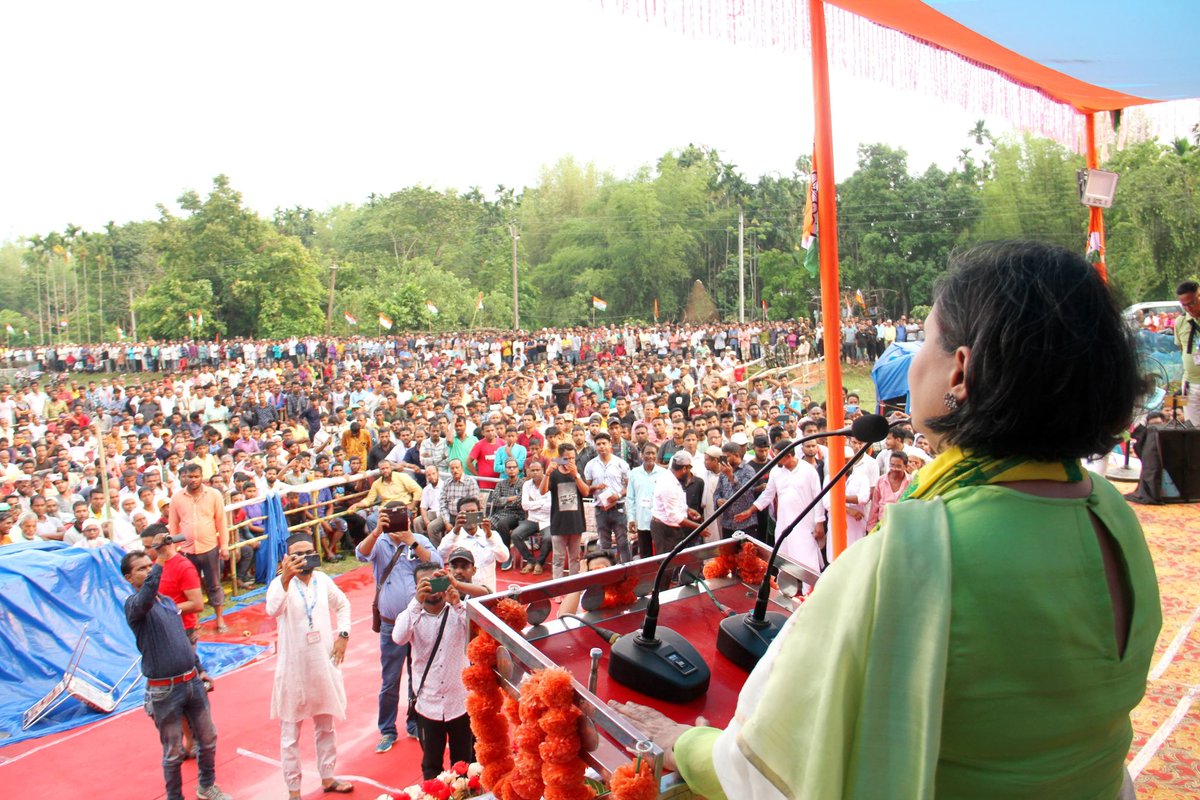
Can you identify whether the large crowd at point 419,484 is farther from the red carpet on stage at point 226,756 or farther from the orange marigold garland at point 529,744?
the orange marigold garland at point 529,744

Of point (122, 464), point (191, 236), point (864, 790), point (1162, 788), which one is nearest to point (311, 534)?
point (122, 464)

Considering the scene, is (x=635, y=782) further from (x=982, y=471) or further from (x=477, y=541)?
(x=477, y=541)

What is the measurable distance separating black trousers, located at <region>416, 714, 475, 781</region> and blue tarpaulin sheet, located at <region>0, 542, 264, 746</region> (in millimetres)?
3415

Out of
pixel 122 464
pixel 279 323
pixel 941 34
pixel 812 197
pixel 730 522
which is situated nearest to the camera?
pixel 812 197

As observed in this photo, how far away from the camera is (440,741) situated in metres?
5.28

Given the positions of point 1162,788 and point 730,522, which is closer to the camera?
point 1162,788

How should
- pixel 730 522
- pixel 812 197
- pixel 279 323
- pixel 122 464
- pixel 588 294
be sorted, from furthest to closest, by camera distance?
pixel 588 294 < pixel 279 323 < pixel 122 464 < pixel 730 522 < pixel 812 197

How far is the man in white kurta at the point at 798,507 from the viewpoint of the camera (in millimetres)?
7343

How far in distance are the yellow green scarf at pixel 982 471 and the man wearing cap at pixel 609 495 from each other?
8.26 meters

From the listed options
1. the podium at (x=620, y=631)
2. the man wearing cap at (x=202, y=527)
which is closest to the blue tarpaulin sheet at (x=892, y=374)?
the man wearing cap at (x=202, y=527)

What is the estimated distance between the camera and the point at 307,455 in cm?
1259

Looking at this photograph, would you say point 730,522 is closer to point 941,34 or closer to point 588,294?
point 941,34

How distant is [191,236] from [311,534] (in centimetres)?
3512

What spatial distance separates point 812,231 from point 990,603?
3.55 meters
